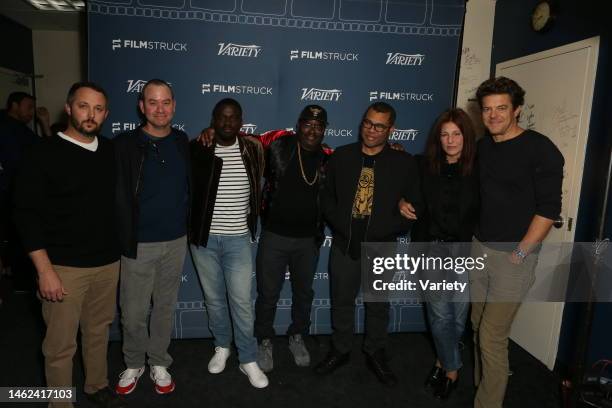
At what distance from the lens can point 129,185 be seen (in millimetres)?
2256

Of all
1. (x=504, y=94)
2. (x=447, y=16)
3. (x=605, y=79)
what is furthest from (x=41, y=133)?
(x=605, y=79)

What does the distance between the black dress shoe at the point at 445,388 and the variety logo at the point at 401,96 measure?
6.90ft

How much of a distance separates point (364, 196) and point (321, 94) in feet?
3.21

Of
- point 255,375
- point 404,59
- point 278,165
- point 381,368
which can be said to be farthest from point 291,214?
point 404,59

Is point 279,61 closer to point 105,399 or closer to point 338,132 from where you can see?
point 338,132

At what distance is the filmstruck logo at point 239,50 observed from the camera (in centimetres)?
290

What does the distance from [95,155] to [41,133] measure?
17.1 feet

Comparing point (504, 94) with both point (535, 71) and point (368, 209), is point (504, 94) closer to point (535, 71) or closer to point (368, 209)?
point (368, 209)

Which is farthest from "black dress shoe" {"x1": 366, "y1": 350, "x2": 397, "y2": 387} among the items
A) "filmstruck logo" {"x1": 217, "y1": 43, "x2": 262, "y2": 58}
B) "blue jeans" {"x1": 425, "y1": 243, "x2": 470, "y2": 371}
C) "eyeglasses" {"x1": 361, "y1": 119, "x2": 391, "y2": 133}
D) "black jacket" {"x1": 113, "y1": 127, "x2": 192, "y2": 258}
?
"filmstruck logo" {"x1": 217, "y1": 43, "x2": 262, "y2": 58}

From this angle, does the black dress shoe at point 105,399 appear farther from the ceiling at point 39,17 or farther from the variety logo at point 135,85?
the ceiling at point 39,17

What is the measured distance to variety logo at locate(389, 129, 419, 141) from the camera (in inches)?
127

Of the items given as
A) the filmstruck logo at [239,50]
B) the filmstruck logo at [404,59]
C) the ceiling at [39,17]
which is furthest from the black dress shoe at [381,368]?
the ceiling at [39,17]

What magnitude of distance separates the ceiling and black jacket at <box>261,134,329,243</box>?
4.44 metres

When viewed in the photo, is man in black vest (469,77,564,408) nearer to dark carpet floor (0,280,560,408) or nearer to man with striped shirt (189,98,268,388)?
dark carpet floor (0,280,560,408)
